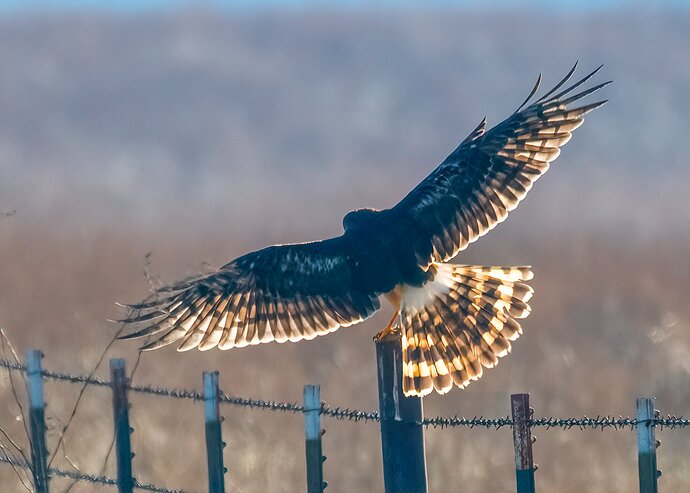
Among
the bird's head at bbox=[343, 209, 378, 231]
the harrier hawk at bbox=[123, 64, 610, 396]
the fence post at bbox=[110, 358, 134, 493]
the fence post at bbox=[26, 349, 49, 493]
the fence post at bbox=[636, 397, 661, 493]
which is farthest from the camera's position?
the bird's head at bbox=[343, 209, 378, 231]

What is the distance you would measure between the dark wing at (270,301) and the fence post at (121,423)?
60 cm

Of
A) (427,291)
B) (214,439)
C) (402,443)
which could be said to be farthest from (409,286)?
(402,443)

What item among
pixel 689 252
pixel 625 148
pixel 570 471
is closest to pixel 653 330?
pixel 570 471

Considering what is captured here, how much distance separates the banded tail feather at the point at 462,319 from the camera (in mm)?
8523

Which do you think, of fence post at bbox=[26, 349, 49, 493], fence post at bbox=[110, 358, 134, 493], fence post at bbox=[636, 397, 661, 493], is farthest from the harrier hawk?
fence post at bbox=[636, 397, 661, 493]

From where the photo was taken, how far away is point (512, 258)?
65.1ft

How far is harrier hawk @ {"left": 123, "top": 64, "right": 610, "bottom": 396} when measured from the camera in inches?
328

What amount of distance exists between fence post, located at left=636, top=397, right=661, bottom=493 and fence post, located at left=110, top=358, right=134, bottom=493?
2.61m

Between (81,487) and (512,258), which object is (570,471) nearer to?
(81,487)

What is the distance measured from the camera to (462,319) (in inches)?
344

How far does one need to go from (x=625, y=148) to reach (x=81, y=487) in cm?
4695

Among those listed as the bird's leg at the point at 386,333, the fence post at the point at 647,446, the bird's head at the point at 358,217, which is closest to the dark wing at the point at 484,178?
the bird's head at the point at 358,217

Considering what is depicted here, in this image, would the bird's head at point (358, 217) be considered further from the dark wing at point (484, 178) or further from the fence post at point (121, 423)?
the fence post at point (121, 423)

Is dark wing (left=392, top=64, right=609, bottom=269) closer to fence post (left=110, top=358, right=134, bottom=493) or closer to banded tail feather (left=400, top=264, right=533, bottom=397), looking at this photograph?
banded tail feather (left=400, top=264, right=533, bottom=397)
